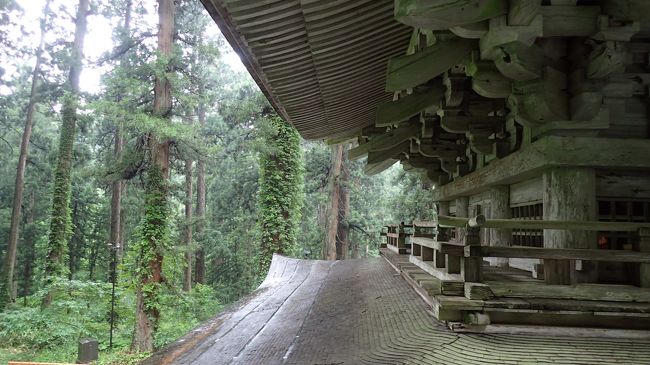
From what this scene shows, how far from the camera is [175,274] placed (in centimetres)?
1420

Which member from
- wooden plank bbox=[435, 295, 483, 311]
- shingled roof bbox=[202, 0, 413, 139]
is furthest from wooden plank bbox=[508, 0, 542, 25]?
wooden plank bbox=[435, 295, 483, 311]

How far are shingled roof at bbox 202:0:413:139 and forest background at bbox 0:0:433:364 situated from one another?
801cm

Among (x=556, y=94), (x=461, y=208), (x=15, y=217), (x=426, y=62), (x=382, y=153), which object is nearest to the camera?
(x=426, y=62)

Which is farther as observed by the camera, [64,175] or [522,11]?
[64,175]

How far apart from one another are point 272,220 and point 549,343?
13.0 m

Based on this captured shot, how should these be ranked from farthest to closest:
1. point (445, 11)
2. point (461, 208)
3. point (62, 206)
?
point (62, 206), point (461, 208), point (445, 11)

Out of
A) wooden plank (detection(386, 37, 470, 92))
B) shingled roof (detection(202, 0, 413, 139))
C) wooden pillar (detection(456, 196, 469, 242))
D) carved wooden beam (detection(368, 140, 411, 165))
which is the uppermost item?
shingled roof (detection(202, 0, 413, 139))

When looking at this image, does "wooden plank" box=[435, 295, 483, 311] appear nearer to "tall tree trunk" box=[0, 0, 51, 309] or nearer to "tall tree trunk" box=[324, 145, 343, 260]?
"tall tree trunk" box=[324, 145, 343, 260]

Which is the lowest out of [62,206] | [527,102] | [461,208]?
[461,208]

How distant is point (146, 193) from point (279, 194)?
4523 millimetres

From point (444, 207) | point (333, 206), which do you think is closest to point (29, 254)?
point (333, 206)

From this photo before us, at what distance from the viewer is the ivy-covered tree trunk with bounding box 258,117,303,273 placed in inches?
614

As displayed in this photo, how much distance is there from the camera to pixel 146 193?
1318cm

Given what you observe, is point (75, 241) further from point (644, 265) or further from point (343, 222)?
point (644, 265)
